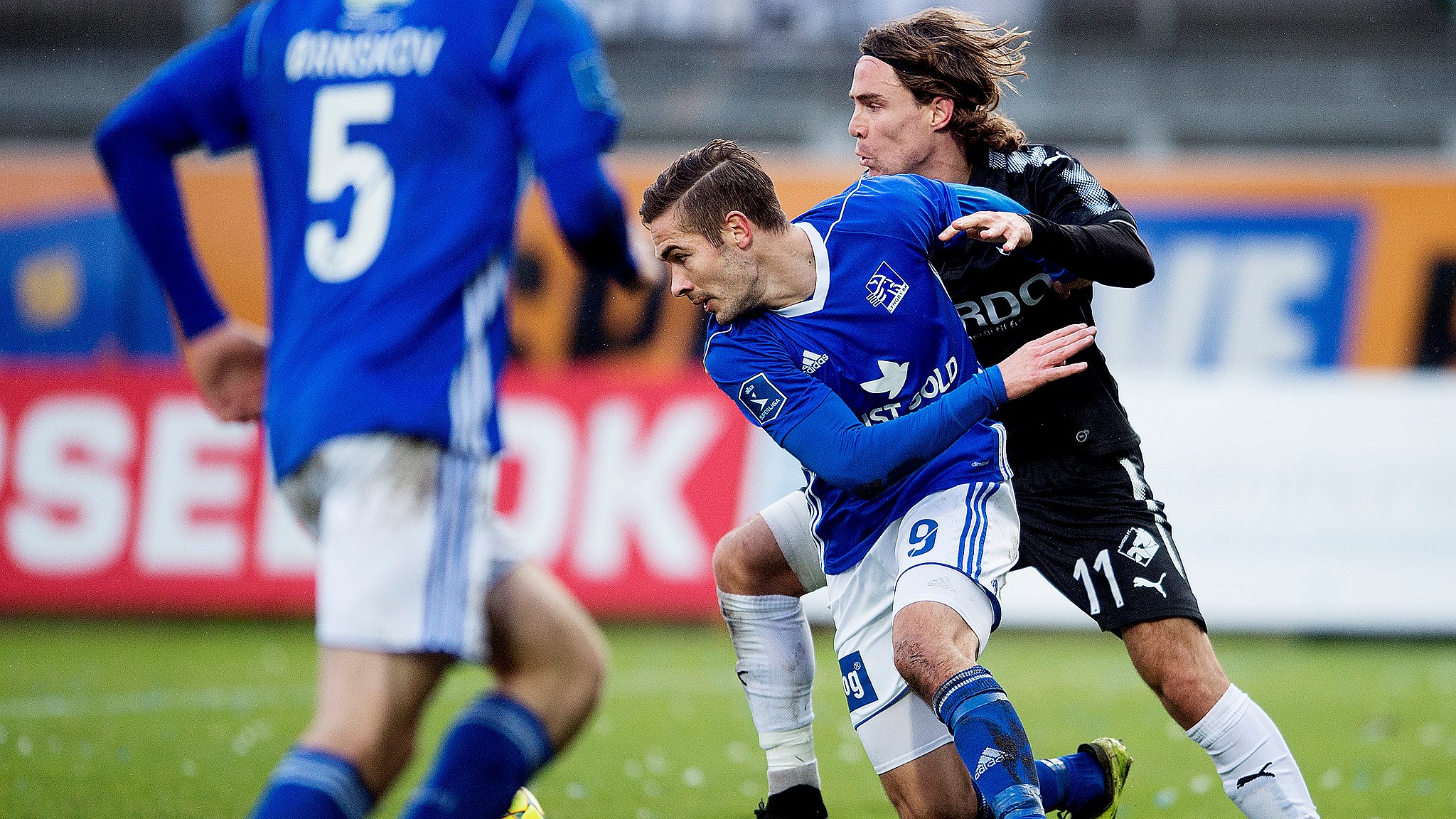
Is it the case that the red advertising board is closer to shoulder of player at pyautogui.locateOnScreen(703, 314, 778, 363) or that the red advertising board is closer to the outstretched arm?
shoulder of player at pyautogui.locateOnScreen(703, 314, 778, 363)

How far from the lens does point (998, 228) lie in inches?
Result: 124

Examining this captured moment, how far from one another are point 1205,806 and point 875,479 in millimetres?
2298

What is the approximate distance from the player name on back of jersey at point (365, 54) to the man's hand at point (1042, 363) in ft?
4.58

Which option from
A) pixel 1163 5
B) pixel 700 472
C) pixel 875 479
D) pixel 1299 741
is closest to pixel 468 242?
pixel 875 479

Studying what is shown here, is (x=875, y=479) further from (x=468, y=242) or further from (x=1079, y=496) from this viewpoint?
(x=468, y=242)

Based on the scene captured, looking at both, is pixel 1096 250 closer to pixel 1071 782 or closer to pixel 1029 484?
pixel 1029 484

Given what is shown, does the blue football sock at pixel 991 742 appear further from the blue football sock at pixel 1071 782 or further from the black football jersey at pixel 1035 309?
the black football jersey at pixel 1035 309

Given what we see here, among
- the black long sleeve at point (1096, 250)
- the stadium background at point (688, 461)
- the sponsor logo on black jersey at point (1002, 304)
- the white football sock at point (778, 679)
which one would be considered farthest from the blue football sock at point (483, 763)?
the stadium background at point (688, 461)

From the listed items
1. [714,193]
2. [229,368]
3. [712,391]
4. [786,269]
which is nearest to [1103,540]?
[786,269]

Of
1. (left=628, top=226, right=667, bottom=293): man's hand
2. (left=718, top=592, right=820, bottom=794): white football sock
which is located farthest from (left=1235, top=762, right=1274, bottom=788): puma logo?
(left=628, top=226, right=667, bottom=293): man's hand

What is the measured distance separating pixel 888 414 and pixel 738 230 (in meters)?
0.56

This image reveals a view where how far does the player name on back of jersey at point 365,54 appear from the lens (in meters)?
2.52

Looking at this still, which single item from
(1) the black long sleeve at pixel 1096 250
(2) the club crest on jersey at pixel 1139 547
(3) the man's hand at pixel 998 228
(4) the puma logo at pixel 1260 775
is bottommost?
(4) the puma logo at pixel 1260 775

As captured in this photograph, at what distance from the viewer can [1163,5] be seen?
1471 centimetres
